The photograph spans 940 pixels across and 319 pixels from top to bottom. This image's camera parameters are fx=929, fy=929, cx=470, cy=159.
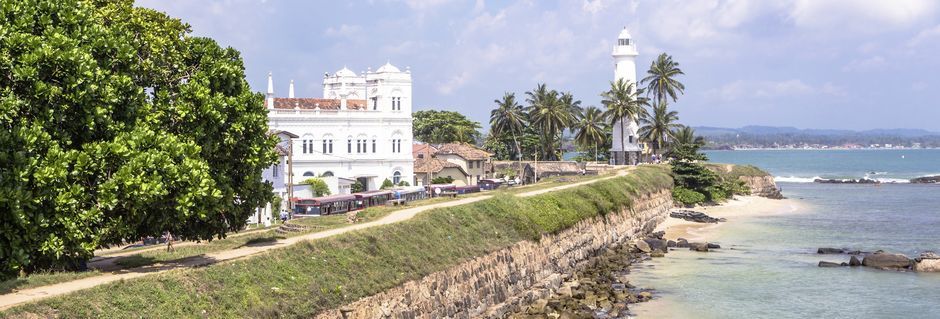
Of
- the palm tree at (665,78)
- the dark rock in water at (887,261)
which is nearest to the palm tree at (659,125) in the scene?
the palm tree at (665,78)

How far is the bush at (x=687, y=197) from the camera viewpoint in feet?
253

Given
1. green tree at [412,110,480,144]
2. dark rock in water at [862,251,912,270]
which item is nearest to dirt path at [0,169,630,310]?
dark rock in water at [862,251,912,270]

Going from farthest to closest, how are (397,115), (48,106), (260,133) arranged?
1. (397,115)
2. (260,133)
3. (48,106)

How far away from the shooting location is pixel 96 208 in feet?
71.8

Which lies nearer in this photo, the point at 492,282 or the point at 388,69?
the point at 492,282

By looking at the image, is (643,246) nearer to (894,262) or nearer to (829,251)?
(829,251)

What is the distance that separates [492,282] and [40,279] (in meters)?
17.1

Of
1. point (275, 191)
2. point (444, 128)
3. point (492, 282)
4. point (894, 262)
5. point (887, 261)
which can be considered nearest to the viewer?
point (492, 282)

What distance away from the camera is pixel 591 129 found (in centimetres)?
9500

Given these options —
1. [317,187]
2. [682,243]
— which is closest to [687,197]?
[682,243]

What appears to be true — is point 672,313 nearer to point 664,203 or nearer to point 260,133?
point 260,133

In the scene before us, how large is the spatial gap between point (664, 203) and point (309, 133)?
27.8 m

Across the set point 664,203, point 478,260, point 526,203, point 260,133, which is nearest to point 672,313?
point 478,260

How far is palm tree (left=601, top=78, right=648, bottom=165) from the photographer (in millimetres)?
88000
